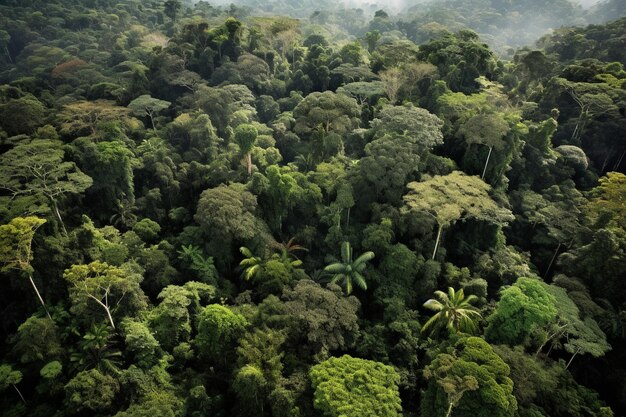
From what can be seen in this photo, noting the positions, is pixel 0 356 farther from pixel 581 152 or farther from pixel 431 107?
pixel 581 152

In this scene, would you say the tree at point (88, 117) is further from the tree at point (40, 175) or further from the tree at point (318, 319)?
the tree at point (318, 319)

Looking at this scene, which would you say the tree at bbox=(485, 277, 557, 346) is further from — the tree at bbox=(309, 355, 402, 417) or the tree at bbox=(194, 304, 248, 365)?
the tree at bbox=(194, 304, 248, 365)

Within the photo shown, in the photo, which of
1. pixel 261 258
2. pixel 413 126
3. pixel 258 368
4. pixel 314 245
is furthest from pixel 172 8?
pixel 258 368

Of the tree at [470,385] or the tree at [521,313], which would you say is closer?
the tree at [470,385]

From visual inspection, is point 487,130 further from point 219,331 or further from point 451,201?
point 219,331

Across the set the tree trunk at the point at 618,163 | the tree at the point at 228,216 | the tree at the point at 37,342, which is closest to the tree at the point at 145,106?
the tree at the point at 228,216

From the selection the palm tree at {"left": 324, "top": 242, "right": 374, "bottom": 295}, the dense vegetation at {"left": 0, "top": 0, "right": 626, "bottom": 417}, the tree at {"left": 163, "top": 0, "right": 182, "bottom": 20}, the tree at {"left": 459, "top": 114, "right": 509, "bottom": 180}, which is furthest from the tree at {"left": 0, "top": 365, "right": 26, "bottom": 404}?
the tree at {"left": 163, "top": 0, "right": 182, "bottom": 20}
